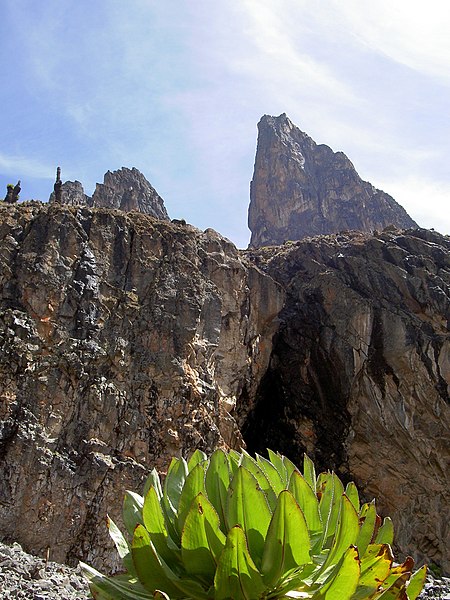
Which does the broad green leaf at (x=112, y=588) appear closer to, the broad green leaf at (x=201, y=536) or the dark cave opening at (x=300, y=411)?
the broad green leaf at (x=201, y=536)

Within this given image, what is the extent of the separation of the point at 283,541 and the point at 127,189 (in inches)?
1759

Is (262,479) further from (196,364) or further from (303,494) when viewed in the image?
(196,364)

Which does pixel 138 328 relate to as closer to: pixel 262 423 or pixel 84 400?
pixel 84 400

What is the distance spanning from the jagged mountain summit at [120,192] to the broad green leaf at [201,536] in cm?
4182

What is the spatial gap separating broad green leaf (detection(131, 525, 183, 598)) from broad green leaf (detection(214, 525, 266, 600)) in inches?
12.8

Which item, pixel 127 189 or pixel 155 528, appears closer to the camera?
pixel 155 528

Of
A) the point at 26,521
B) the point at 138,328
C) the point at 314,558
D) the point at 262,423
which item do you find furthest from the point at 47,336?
the point at 314,558

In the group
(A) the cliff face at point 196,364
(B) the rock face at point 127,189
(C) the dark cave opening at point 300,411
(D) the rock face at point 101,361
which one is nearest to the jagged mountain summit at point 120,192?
(B) the rock face at point 127,189

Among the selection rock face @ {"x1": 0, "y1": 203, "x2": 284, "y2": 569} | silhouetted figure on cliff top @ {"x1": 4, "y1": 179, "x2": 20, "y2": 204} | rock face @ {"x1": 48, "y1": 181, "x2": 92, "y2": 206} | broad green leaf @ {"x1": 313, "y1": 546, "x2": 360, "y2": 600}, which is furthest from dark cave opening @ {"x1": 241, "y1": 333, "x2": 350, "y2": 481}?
rock face @ {"x1": 48, "y1": 181, "x2": 92, "y2": 206}

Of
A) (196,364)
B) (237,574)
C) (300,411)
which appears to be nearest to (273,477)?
(237,574)

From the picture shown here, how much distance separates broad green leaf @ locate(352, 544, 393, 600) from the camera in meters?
2.20

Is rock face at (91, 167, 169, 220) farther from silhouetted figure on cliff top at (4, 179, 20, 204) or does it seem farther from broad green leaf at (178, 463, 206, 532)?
broad green leaf at (178, 463, 206, 532)

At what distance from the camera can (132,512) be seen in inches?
114

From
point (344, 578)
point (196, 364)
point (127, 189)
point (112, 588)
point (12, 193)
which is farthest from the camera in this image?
point (127, 189)
